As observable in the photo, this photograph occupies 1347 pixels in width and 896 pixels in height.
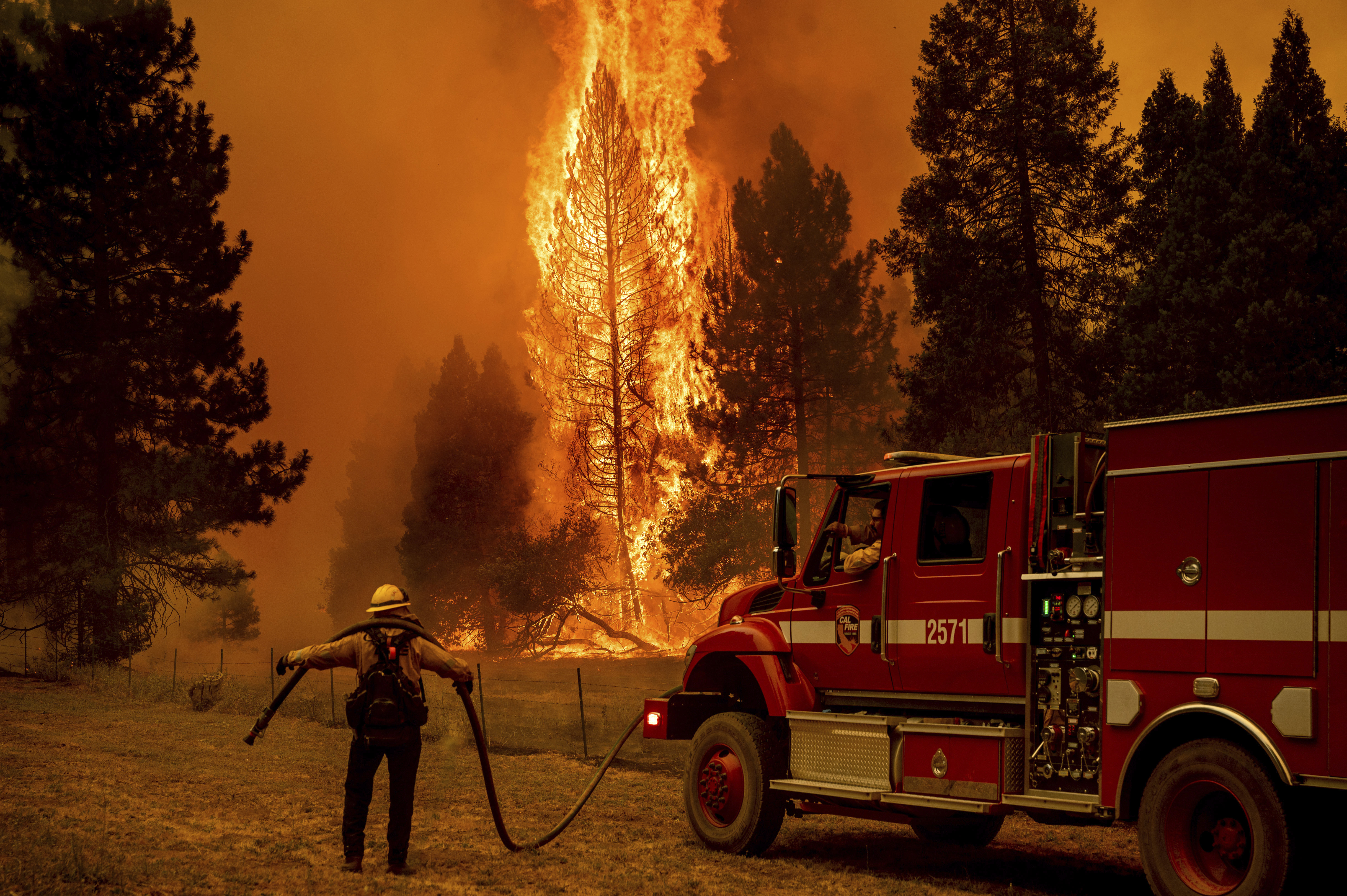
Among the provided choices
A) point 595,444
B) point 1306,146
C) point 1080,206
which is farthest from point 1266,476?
point 595,444

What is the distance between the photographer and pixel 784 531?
962cm

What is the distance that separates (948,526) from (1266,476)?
2.59 metres

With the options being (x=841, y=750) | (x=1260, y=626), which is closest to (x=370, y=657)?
(x=841, y=750)

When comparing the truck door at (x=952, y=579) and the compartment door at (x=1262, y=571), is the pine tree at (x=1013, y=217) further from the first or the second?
the compartment door at (x=1262, y=571)

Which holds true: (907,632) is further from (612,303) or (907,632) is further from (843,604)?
(612,303)

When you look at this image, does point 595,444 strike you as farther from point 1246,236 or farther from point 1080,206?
point 1246,236

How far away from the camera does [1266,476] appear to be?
715 cm

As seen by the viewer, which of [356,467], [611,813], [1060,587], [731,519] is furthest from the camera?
[356,467]

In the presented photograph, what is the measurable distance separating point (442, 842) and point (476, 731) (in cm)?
133

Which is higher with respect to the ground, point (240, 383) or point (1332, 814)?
point (240, 383)

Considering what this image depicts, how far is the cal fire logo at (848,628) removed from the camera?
31.7ft

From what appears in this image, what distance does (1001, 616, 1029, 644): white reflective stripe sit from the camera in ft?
27.4

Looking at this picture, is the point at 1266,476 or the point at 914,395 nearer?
the point at 1266,476

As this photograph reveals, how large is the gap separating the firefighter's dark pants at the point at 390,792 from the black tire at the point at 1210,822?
5269 millimetres
